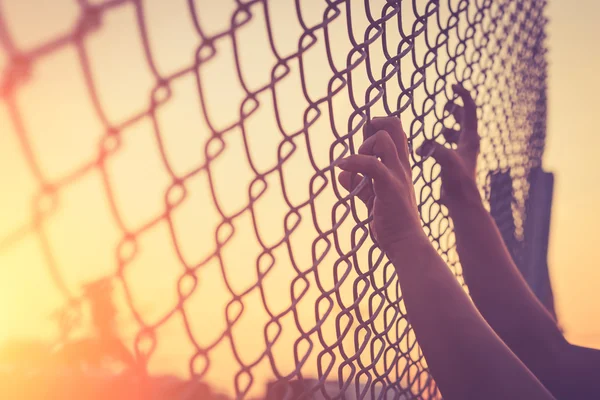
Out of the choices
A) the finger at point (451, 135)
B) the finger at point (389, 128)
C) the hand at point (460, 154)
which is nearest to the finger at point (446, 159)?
the hand at point (460, 154)

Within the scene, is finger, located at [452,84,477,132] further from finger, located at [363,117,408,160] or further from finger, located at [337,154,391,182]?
finger, located at [337,154,391,182]

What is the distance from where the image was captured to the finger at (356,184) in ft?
4.12

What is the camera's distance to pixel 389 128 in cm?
131

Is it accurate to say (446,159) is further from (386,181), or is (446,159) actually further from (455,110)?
(386,181)

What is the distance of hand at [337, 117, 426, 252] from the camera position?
1181 millimetres

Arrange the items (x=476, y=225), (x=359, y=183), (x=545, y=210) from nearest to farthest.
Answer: (x=359, y=183) < (x=476, y=225) < (x=545, y=210)

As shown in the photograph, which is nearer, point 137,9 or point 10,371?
point 137,9

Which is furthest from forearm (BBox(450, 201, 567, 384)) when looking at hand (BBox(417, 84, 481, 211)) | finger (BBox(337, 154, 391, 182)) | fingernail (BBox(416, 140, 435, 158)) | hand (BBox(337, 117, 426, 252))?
finger (BBox(337, 154, 391, 182))

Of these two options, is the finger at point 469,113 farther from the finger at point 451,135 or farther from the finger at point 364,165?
the finger at point 364,165

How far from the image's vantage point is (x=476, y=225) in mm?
1951

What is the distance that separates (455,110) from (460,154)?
0.19 metres

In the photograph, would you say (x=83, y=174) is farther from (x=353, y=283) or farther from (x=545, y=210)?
(x=545, y=210)

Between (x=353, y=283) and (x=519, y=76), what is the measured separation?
2426mm

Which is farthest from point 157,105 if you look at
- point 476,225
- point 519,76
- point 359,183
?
point 519,76
